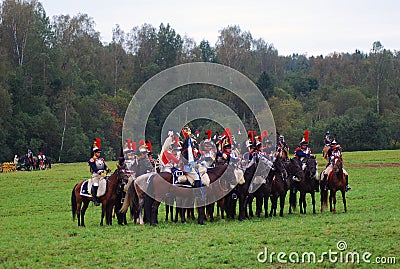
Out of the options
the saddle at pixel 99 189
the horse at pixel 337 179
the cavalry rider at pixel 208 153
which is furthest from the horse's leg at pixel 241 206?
the saddle at pixel 99 189

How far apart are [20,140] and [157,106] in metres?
22.2

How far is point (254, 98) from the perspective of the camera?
3570 inches

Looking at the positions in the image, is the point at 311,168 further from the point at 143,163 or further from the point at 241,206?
the point at 143,163

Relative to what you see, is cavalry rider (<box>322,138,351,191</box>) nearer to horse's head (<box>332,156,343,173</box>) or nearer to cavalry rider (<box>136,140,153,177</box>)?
horse's head (<box>332,156,343,173</box>)

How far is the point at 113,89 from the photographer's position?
332ft

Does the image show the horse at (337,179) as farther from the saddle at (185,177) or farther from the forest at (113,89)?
the forest at (113,89)

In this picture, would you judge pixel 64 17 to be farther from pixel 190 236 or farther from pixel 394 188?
pixel 190 236

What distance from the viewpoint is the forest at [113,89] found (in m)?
79.6

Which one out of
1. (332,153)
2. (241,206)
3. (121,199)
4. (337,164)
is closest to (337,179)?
(337,164)

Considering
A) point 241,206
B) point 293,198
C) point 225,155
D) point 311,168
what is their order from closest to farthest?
point 241,206
point 225,155
point 311,168
point 293,198

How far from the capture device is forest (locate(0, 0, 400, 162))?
3132 inches

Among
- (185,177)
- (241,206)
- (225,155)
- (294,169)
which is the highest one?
(225,155)

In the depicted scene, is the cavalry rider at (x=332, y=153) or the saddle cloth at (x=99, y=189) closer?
the saddle cloth at (x=99, y=189)

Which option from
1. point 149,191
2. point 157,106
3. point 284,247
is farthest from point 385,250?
point 157,106
